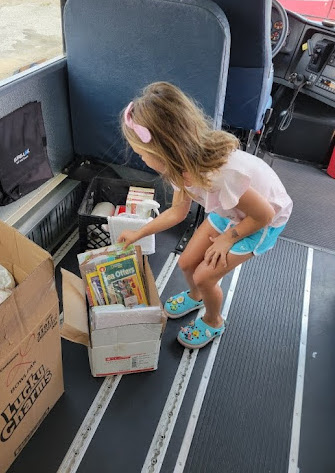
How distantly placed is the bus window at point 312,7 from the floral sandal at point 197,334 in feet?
11.4

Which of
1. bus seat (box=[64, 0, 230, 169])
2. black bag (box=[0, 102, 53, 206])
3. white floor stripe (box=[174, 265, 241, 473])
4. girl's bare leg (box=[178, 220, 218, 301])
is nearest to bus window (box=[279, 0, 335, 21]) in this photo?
bus seat (box=[64, 0, 230, 169])

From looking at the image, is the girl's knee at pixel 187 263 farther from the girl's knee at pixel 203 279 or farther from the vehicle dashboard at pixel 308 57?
the vehicle dashboard at pixel 308 57

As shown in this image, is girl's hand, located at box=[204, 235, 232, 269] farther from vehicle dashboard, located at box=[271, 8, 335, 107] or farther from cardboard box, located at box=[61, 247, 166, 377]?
vehicle dashboard, located at box=[271, 8, 335, 107]

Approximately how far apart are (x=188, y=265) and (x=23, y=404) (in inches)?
33.6

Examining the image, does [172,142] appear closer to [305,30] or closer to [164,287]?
[164,287]

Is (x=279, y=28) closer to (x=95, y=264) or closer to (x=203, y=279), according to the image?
(x=203, y=279)

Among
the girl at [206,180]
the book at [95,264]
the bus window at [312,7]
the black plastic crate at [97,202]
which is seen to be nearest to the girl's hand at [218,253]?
the girl at [206,180]

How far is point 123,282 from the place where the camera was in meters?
1.62

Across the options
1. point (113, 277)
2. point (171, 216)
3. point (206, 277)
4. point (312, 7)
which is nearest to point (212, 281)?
point (206, 277)

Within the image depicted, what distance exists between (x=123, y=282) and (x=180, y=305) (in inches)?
16.3

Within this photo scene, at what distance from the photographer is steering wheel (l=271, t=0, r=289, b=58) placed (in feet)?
8.74

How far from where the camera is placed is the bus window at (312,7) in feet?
12.4

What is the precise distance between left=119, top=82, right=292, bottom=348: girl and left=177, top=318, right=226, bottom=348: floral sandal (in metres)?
0.12

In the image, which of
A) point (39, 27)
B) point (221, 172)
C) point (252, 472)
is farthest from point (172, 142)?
point (39, 27)
